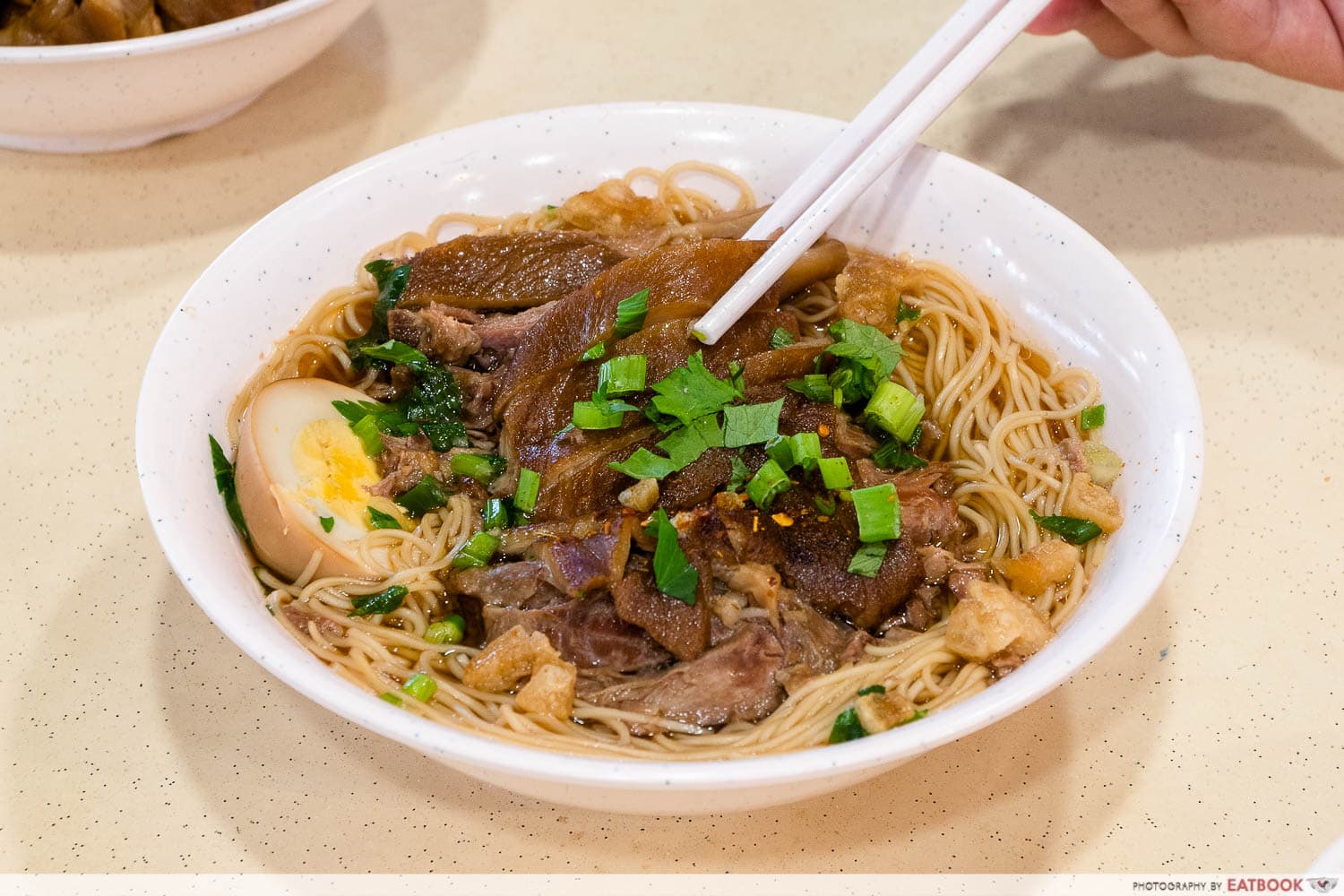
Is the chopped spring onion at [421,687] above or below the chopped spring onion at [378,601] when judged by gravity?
below

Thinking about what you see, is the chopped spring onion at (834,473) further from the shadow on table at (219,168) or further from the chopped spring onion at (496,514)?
the shadow on table at (219,168)

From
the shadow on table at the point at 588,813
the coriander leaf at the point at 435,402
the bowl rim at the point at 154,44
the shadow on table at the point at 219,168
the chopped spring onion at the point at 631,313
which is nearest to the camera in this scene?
the shadow on table at the point at 588,813

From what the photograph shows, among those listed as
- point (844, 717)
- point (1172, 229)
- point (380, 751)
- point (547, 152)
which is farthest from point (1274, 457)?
point (380, 751)

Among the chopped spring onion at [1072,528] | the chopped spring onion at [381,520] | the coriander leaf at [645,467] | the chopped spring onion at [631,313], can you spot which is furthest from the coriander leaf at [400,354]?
the chopped spring onion at [1072,528]

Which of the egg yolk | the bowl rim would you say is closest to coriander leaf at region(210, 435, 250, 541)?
the egg yolk

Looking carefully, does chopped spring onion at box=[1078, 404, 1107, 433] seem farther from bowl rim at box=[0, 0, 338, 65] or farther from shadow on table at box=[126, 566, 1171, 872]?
bowl rim at box=[0, 0, 338, 65]

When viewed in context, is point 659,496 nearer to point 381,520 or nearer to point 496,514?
point 496,514

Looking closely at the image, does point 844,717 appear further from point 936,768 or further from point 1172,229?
point 1172,229
